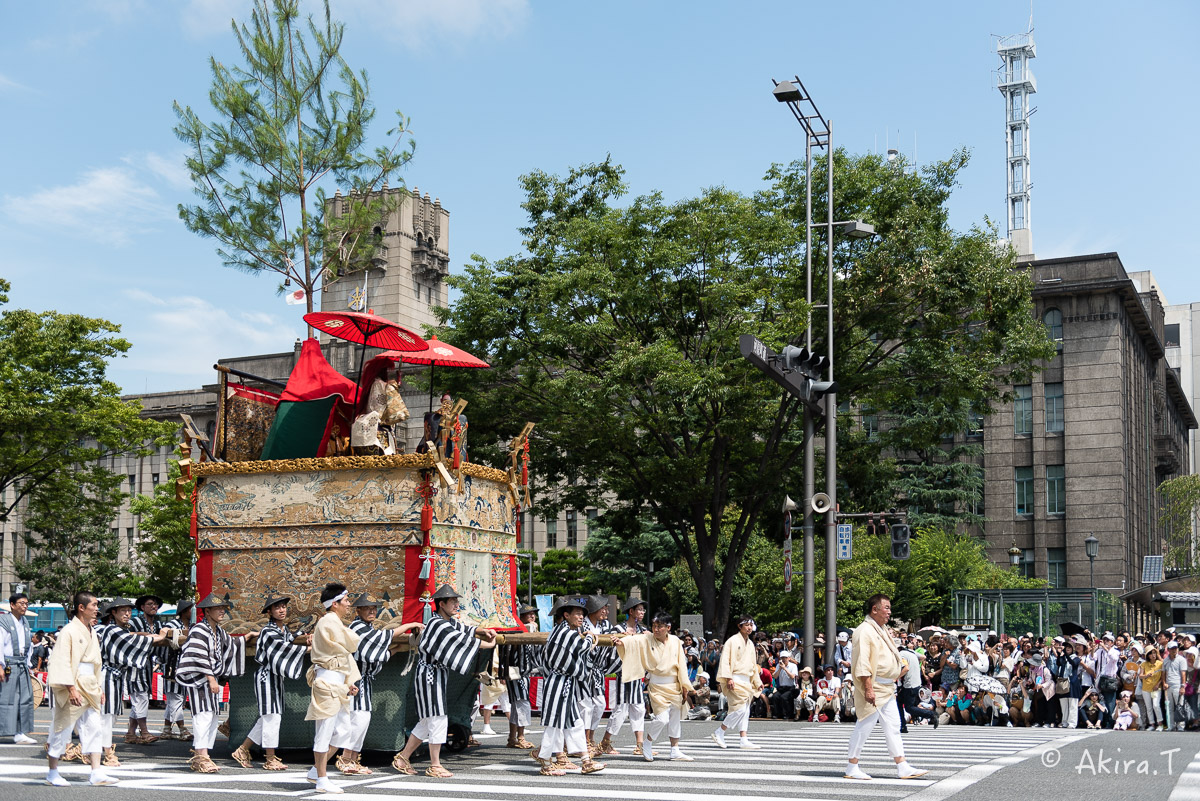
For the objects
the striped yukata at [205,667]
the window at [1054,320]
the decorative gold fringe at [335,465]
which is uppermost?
the window at [1054,320]

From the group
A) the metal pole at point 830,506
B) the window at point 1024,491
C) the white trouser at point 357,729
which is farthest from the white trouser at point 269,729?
the window at point 1024,491

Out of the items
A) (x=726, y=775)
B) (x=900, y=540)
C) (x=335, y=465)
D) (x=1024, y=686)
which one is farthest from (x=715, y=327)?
(x=726, y=775)

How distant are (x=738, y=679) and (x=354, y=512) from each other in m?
5.35

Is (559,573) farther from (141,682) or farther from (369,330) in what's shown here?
(369,330)

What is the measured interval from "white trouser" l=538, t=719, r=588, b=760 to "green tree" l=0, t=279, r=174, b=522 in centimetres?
2410

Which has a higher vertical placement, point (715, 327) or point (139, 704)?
point (715, 327)

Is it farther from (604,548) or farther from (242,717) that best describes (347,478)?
(604,548)

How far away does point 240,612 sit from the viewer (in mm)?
13398

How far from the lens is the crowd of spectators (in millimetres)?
19391

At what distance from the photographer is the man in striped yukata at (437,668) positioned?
1173 centimetres

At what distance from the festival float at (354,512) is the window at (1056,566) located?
1676 inches

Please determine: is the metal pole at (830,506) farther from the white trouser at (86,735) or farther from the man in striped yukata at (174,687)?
the white trouser at (86,735)

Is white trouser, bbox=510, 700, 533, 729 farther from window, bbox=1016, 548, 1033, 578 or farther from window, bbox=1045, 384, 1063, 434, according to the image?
window, bbox=1045, 384, 1063, 434

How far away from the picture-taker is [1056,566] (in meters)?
52.0
